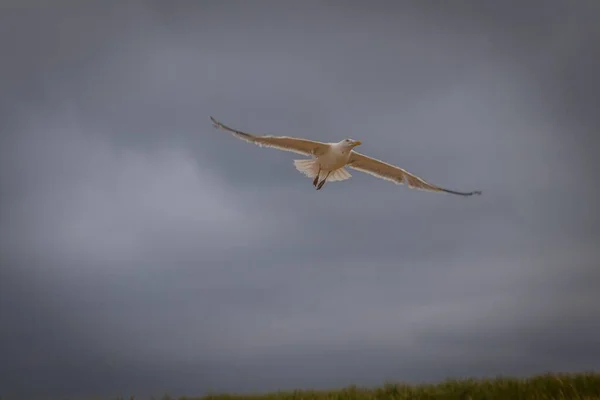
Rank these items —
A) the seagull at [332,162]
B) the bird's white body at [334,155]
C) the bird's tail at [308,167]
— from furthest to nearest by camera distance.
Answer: the bird's tail at [308,167] → the bird's white body at [334,155] → the seagull at [332,162]

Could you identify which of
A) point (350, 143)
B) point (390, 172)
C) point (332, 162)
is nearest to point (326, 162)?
point (332, 162)

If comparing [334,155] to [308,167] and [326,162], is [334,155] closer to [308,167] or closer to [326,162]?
[326,162]

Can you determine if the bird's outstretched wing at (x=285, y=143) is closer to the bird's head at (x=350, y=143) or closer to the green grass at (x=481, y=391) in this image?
the bird's head at (x=350, y=143)

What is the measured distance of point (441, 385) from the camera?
47.3 ft

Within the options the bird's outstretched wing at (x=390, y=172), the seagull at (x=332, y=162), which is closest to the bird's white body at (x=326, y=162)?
the seagull at (x=332, y=162)

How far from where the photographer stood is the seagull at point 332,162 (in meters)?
23.3

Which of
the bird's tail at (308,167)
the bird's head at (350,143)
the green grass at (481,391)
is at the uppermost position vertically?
the bird's head at (350,143)

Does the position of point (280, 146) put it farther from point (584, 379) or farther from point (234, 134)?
point (584, 379)

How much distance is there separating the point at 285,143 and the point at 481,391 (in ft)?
42.9

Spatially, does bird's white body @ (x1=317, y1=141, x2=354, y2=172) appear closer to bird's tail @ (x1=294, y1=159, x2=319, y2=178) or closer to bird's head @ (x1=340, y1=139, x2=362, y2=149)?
bird's head @ (x1=340, y1=139, x2=362, y2=149)

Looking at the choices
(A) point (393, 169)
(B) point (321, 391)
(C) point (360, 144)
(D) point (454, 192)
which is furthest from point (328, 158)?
(B) point (321, 391)

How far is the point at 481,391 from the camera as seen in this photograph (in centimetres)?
1385

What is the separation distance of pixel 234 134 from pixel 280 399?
1076 centimetres

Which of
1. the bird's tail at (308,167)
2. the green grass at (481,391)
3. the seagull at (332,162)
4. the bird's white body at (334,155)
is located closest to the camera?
the green grass at (481,391)
